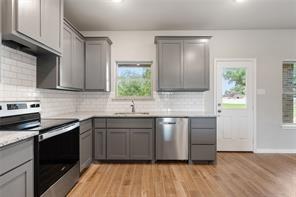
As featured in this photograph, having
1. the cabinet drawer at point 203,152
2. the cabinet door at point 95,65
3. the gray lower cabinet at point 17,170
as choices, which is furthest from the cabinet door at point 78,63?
the cabinet drawer at point 203,152

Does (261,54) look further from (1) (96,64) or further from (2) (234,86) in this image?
(1) (96,64)

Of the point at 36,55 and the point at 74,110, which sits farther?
the point at 74,110

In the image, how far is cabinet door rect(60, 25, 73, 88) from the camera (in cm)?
336

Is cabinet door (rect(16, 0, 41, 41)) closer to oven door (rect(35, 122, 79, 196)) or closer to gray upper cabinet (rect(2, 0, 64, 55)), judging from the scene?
gray upper cabinet (rect(2, 0, 64, 55))

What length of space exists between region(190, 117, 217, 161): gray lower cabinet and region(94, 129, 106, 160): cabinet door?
1.53 meters

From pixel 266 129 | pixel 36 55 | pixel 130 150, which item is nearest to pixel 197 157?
pixel 130 150

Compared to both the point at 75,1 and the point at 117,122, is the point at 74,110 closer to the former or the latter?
the point at 117,122

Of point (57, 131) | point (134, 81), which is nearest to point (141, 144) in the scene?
point (134, 81)

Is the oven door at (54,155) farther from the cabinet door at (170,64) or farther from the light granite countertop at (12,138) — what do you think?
the cabinet door at (170,64)

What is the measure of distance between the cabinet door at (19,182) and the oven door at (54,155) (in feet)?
0.26

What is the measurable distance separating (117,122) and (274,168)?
2.70m

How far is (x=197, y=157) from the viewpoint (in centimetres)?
407

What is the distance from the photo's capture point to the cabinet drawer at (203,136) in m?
4.06

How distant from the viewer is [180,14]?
4035 mm
